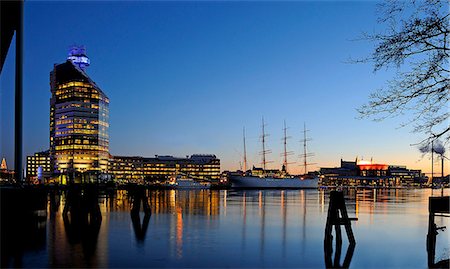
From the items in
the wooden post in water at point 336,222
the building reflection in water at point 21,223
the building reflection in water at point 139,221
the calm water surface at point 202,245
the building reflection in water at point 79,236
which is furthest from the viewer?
the building reflection in water at point 139,221

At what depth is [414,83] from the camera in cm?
1223

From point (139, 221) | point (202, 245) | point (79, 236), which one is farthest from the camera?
point (139, 221)

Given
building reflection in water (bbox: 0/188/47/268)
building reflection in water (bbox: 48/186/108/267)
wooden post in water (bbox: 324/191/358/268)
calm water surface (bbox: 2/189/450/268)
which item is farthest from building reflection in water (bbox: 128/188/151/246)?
wooden post in water (bbox: 324/191/358/268)

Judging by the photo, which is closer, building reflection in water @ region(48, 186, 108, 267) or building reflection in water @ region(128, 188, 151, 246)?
building reflection in water @ region(48, 186, 108, 267)

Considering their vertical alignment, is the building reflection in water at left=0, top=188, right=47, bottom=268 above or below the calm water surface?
above

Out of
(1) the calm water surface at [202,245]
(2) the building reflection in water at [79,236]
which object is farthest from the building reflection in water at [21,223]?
(2) the building reflection in water at [79,236]

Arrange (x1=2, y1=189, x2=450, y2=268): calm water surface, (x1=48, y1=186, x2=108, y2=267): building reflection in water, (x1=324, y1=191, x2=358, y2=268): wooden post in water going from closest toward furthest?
1. (x1=48, y1=186, x2=108, y2=267): building reflection in water
2. (x1=2, y1=189, x2=450, y2=268): calm water surface
3. (x1=324, y1=191, x2=358, y2=268): wooden post in water

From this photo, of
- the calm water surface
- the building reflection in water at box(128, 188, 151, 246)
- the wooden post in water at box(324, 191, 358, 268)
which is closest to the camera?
the calm water surface

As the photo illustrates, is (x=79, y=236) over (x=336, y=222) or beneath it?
beneath

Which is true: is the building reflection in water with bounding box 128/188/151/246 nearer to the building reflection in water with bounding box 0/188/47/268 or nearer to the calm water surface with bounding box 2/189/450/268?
the calm water surface with bounding box 2/189/450/268

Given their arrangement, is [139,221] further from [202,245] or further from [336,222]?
[336,222]

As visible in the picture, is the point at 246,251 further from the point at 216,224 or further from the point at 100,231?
Result: the point at 216,224

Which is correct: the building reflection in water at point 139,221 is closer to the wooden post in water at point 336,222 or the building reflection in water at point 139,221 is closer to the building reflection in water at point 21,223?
the building reflection in water at point 21,223

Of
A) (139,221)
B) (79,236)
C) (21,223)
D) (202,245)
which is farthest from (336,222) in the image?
(139,221)
